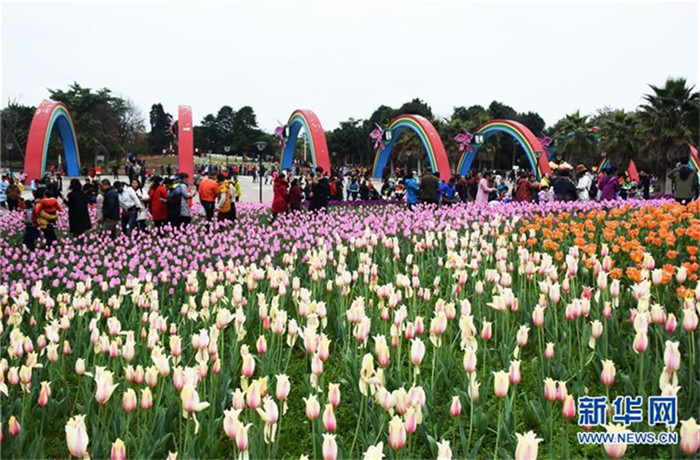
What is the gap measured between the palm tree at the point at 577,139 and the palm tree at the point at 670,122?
19940 millimetres

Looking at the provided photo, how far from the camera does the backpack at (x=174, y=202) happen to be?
12.0 metres

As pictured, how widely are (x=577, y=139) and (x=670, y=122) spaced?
21018 millimetres

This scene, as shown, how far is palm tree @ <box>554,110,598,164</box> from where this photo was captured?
54.5 m

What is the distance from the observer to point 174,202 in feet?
39.4

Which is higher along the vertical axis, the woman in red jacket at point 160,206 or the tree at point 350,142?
the tree at point 350,142

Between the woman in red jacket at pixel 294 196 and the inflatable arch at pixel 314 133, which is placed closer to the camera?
the woman in red jacket at pixel 294 196

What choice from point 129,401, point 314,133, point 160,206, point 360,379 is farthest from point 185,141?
point 360,379

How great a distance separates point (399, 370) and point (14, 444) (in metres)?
2.26

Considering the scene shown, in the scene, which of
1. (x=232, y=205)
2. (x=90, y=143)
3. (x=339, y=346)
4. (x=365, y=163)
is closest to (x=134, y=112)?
(x=90, y=143)

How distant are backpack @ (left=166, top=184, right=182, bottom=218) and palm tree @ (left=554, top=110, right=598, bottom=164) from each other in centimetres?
4960

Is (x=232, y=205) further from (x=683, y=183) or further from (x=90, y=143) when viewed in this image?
(x=90, y=143)

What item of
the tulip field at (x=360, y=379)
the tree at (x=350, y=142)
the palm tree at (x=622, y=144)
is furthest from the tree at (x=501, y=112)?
the tulip field at (x=360, y=379)

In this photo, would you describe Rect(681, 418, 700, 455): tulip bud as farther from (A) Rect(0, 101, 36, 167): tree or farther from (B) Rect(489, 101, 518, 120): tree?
(B) Rect(489, 101, 518, 120): tree

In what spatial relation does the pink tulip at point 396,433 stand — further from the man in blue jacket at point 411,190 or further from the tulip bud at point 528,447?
the man in blue jacket at point 411,190
